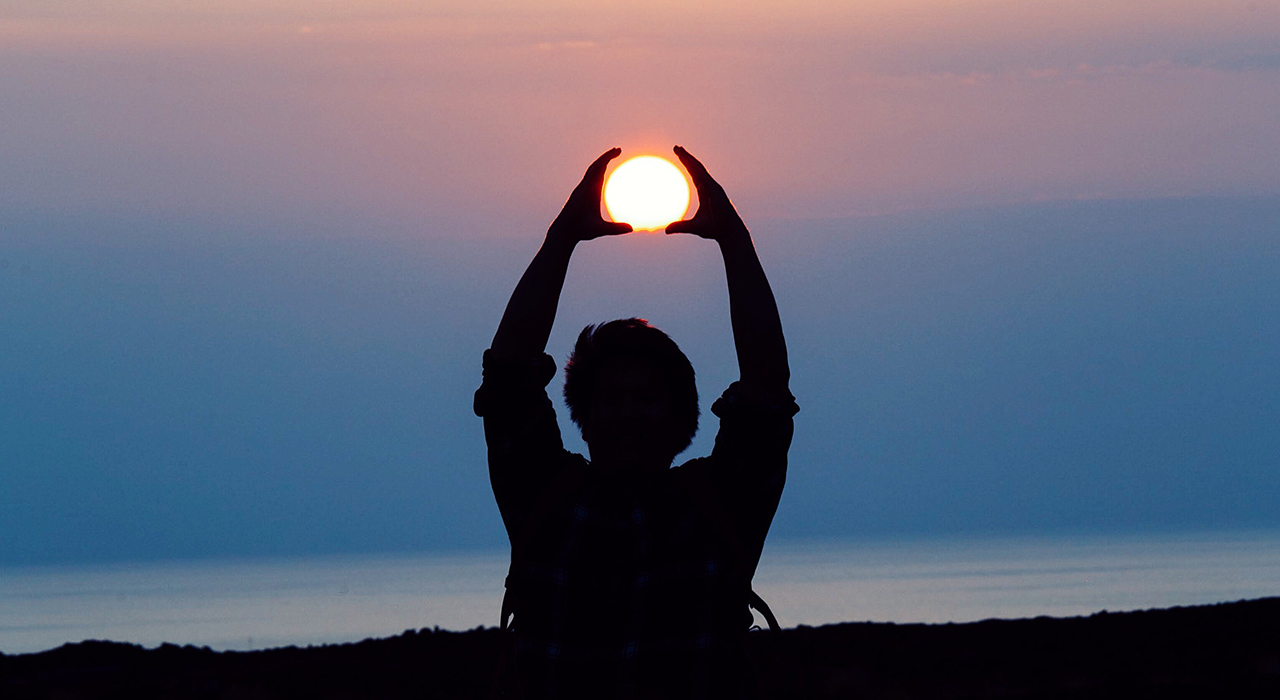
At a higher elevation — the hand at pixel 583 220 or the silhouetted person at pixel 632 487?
the hand at pixel 583 220

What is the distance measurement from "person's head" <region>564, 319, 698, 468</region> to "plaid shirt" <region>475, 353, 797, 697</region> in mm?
79

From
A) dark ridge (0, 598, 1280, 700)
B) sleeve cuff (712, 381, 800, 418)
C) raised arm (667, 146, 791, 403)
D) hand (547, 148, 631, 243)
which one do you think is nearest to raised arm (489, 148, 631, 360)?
hand (547, 148, 631, 243)

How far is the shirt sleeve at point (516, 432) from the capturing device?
384 centimetres

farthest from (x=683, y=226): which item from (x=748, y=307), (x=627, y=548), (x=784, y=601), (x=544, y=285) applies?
(x=784, y=601)

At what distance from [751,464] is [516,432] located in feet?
2.09

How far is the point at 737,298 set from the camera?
3.87 metres

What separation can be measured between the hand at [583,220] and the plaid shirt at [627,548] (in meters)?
0.35

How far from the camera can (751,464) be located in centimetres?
385

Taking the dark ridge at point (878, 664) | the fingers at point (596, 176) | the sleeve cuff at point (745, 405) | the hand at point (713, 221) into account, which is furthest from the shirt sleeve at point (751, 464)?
the dark ridge at point (878, 664)

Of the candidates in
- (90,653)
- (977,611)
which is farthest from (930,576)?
(90,653)

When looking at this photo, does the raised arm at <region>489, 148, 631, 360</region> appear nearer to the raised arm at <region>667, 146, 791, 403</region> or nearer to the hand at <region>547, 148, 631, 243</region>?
the hand at <region>547, 148, 631, 243</region>

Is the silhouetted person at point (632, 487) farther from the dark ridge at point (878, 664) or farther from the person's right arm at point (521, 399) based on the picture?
the dark ridge at point (878, 664)

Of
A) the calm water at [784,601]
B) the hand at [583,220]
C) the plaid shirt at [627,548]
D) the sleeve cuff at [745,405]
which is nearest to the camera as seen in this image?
the plaid shirt at [627,548]

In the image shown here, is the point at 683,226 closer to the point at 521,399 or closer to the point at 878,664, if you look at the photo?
the point at 521,399
